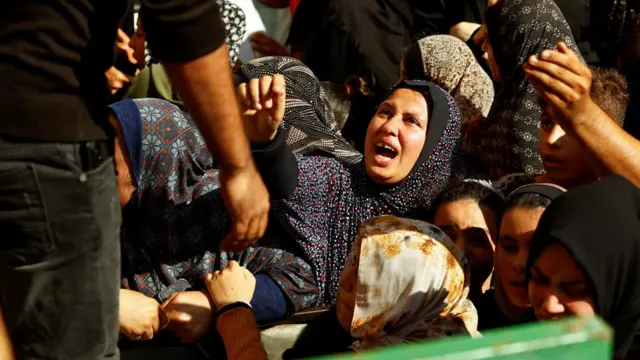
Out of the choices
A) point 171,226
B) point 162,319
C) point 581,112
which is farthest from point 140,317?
point 581,112

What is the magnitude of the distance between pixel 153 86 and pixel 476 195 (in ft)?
5.06

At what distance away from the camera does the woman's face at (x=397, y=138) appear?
3.01 metres

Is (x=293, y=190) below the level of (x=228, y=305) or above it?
above

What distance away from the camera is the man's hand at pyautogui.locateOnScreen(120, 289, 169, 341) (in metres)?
2.59

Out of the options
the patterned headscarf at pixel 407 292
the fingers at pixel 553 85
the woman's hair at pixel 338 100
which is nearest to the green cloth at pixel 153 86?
the woman's hair at pixel 338 100

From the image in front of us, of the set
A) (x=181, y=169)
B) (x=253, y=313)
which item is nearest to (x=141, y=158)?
(x=181, y=169)

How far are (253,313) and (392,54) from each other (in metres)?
2.38

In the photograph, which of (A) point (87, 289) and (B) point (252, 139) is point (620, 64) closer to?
(B) point (252, 139)

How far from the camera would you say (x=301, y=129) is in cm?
352

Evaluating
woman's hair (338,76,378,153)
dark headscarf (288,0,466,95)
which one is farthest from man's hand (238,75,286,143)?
dark headscarf (288,0,466,95)

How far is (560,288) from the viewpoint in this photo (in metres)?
2.06

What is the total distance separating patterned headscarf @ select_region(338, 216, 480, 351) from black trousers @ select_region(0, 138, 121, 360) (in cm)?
69

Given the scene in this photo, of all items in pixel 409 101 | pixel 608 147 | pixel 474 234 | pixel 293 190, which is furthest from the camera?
pixel 409 101

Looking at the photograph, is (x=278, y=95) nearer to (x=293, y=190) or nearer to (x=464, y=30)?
(x=293, y=190)
